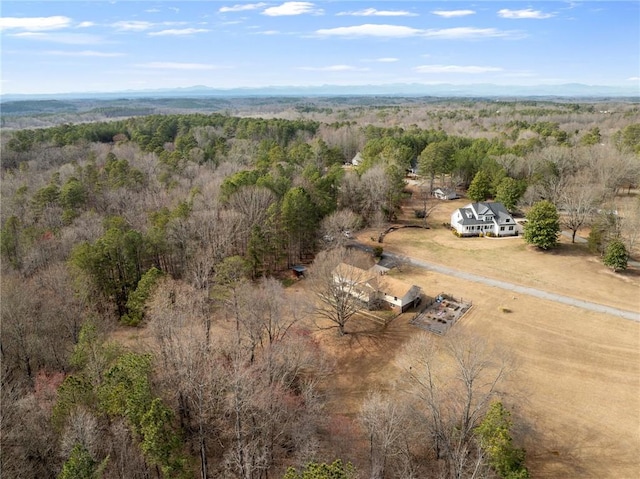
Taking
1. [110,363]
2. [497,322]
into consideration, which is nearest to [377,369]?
[497,322]

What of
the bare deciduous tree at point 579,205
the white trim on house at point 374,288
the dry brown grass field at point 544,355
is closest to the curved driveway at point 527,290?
the dry brown grass field at point 544,355

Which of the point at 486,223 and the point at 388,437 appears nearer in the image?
the point at 388,437

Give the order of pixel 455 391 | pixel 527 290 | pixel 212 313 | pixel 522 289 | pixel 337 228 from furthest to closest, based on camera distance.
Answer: pixel 337 228 → pixel 522 289 → pixel 527 290 → pixel 212 313 → pixel 455 391

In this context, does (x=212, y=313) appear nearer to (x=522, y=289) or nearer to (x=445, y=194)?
(x=522, y=289)

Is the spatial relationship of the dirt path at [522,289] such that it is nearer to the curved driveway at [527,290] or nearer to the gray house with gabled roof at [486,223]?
the curved driveway at [527,290]

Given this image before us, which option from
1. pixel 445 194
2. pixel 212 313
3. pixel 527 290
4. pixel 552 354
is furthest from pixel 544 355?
pixel 445 194

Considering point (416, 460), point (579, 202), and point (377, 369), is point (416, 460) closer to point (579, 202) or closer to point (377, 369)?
point (377, 369)

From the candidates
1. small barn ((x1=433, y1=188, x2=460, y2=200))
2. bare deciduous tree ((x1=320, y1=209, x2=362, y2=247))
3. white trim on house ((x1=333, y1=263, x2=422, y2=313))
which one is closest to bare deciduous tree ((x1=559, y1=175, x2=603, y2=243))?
small barn ((x1=433, y1=188, x2=460, y2=200))
